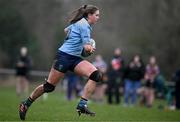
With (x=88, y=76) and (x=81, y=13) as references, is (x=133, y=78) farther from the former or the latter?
(x=88, y=76)

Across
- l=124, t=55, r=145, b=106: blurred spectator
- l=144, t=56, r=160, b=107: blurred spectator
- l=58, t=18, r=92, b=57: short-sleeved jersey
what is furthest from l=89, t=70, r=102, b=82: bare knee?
l=144, t=56, r=160, b=107: blurred spectator

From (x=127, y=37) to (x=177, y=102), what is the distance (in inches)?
931

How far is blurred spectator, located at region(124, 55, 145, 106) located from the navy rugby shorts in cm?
1188

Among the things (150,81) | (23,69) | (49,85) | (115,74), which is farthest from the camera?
(23,69)

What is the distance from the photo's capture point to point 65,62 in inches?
493

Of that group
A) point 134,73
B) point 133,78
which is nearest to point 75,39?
point 134,73

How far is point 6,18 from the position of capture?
1967 inches

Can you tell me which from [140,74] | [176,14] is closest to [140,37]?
[176,14]

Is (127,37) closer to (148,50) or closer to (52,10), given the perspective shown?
(148,50)

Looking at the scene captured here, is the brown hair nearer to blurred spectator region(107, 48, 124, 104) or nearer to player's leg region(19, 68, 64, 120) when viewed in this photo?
player's leg region(19, 68, 64, 120)

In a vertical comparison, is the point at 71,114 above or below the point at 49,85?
below

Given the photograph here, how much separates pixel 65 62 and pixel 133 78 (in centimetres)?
1217

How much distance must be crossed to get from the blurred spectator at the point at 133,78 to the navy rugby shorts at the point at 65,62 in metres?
11.9

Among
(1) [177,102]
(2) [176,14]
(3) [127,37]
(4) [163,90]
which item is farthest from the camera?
(3) [127,37]
